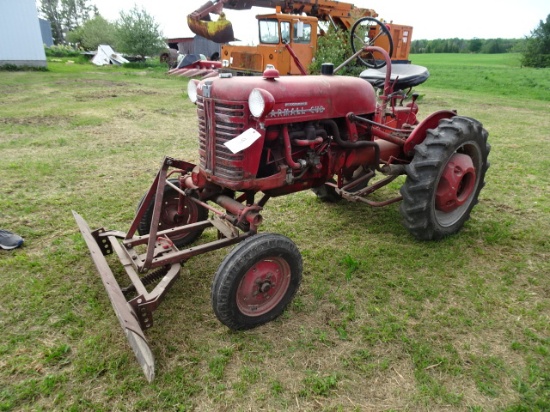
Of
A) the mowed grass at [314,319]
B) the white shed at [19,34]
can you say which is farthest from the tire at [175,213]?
the white shed at [19,34]

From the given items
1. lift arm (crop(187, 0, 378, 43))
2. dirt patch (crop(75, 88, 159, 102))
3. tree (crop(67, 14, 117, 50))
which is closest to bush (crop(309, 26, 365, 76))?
lift arm (crop(187, 0, 378, 43))

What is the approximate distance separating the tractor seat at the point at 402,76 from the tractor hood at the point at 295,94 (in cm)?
160

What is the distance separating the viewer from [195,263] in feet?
11.4

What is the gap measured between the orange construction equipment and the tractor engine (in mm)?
9016

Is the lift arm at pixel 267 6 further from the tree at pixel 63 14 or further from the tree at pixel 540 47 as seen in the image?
the tree at pixel 63 14

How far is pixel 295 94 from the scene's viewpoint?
284 cm

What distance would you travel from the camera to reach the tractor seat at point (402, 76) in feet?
15.4

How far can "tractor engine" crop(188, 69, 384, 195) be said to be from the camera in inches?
104

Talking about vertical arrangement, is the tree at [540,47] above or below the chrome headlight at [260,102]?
above

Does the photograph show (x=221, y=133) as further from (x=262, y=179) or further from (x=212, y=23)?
(x=212, y=23)

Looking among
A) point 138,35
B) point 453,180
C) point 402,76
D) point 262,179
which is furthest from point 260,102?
point 138,35

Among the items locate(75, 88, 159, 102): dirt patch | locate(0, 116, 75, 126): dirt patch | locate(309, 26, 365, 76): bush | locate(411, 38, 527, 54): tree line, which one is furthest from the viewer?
locate(411, 38, 527, 54): tree line

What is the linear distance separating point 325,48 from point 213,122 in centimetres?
1106

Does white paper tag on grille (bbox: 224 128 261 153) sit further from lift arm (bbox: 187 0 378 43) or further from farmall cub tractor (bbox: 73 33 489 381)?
lift arm (bbox: 187 0 378 43)
